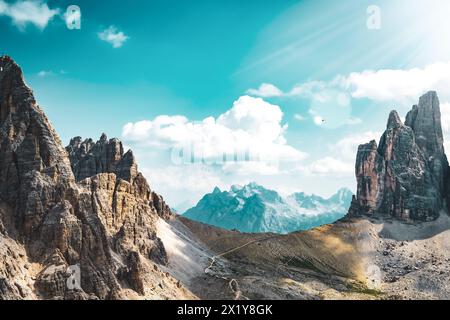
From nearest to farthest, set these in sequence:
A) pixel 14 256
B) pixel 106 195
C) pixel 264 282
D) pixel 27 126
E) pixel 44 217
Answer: pixel 14 256 < pixel 44 217 < pixel 27 126 < pixel 106 195 < pixel 264 282

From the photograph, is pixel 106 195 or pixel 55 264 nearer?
pixel 55 264

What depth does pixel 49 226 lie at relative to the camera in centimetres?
13838

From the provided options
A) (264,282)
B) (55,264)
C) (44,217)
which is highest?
(44,217)

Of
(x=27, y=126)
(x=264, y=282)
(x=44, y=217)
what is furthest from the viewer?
(x=264, y=282)

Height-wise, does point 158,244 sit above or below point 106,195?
below

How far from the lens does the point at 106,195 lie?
17362 cm

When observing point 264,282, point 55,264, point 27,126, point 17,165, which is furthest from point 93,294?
point 264,282

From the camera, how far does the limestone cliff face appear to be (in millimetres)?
127188

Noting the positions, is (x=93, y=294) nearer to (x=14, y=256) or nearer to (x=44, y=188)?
(x=14, y=256)

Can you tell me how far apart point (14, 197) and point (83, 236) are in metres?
23.4

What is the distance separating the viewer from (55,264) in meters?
131

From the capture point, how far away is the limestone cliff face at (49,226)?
12719 centimetres
